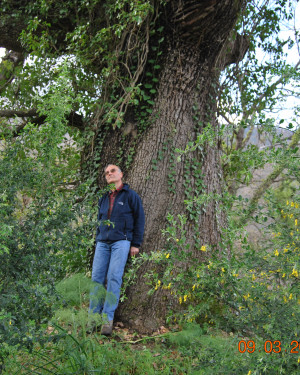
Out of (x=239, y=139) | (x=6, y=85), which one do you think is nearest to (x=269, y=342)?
(x=6, y=85)

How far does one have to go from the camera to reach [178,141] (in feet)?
15.9

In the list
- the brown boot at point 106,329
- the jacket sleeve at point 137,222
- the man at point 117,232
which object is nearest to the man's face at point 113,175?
the man at point 117,232

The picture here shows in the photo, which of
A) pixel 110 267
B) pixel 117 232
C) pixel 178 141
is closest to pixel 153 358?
pixel 110 267

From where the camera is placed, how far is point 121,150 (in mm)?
4980

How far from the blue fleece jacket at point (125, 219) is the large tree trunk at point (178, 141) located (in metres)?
0.29

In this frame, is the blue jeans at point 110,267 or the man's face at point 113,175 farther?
the man's face at point 113,175

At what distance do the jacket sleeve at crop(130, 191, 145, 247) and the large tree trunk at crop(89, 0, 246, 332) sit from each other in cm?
27

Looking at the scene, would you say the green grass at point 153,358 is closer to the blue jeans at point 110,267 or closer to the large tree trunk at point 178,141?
the blue jeans at point 110,267

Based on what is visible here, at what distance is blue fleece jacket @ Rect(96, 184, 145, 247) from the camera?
4.28m

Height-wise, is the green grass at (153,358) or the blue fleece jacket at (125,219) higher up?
the blue fleece jacket at (125,219)

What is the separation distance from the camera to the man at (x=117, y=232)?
4203 mm

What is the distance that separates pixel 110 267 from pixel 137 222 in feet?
1.88

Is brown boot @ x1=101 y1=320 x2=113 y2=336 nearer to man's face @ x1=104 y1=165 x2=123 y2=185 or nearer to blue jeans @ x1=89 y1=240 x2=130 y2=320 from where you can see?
blue jeans @ x1=89 y1=240 x2=130 y2=320

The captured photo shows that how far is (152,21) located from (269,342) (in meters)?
4.07
